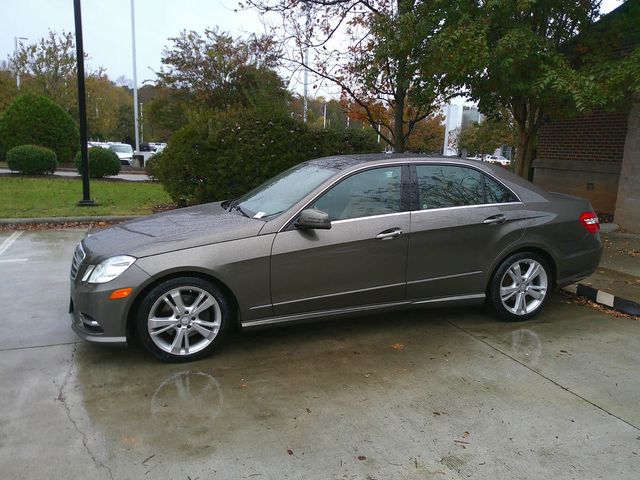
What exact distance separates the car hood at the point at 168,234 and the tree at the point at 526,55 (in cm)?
443

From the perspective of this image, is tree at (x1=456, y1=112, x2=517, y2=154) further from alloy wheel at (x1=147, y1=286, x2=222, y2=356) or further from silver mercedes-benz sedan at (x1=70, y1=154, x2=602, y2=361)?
alloy wheel at (x1=147, y1=286, x2=222, y2=356)

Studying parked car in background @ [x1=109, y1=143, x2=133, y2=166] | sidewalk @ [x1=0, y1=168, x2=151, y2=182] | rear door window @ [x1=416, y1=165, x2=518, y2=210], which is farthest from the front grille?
parked car in background @ [x1=109, y1=143, x2=133, y2=166]

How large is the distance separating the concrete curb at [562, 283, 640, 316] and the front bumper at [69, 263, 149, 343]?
4.69m

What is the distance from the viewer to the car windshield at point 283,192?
4.47 m

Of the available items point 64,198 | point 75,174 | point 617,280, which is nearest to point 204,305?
point 617,280

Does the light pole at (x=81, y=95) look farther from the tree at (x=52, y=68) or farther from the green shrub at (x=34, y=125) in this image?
the tree at (x=52, y=68)

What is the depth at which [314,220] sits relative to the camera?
13.4 ft

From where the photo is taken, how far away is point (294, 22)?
1040cm

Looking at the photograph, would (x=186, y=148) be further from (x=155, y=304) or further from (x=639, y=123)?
(x=639, y=123)

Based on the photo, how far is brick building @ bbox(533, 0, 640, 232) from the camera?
8.99 m

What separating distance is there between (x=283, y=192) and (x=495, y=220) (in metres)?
1.96

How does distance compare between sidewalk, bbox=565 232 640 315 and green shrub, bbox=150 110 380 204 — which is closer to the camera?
sidewalk, bbox=565 232 640 315

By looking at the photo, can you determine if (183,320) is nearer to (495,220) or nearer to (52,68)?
(495,220)

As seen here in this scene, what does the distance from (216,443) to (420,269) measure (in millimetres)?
2348
